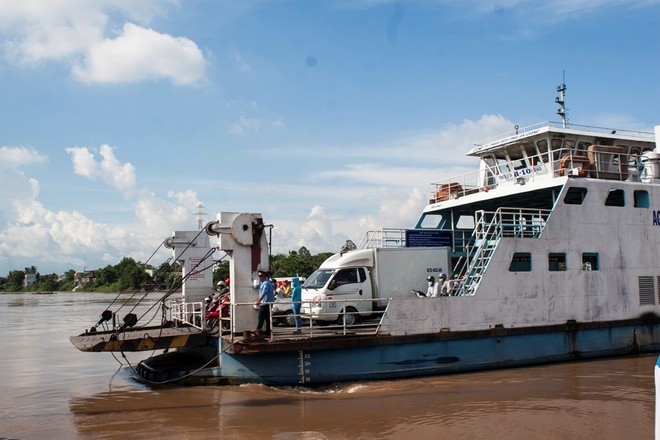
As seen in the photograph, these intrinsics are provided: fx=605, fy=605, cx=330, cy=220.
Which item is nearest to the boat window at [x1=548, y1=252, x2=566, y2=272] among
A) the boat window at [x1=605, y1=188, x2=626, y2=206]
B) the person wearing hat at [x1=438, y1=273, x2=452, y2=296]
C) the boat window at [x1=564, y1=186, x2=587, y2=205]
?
the boat window at [x1=564, y1=186, x2=587, y2=205]

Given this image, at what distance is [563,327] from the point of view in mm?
14578

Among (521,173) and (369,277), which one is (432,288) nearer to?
(369,277)

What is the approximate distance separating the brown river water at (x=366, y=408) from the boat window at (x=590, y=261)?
2378 mm

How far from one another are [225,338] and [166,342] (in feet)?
4.13

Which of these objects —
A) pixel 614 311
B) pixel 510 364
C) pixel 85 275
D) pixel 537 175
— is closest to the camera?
pixel 510 364

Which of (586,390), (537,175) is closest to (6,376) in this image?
(586,390)

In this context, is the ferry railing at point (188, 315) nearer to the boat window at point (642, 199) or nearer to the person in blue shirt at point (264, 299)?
the person in blue shirt at point (264, 299)

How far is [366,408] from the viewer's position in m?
10.7

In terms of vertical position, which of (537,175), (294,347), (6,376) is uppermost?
(537,175)

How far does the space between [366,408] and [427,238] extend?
7532 mm

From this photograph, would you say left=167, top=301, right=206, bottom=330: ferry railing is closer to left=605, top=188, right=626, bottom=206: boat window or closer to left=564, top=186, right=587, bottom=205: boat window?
left=564, top=186, right=587, bottom=205: boat window

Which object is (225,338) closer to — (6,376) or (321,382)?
(321,382)

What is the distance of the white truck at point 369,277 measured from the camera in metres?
14.1

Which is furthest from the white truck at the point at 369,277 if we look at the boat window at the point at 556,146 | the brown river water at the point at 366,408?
the boat window at the point at 556,146
